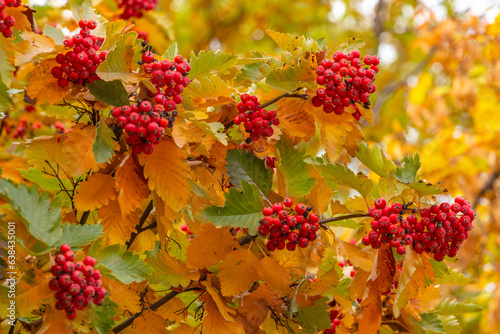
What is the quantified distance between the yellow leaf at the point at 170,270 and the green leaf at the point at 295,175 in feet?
1.34

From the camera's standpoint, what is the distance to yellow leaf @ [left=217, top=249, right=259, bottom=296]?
147 centimetres

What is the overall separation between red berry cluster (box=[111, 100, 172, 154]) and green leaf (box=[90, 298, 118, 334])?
0.44 meters

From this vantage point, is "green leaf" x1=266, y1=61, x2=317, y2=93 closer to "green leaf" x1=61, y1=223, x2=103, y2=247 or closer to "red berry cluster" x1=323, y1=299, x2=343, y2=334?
"green leaf" x1=61, y1=223, x2=103, y2=247

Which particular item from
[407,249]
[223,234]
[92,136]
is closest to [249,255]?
[223,234]

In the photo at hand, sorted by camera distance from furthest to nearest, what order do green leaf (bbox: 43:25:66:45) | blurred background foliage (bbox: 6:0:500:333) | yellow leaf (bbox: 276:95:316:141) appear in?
blurred background foliage (bbox: 6:0:500:333)
yellow leaf (bbox: 276:95:316:141)
green leaf (bbox: 43:25:66:45)

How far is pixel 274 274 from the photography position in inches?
59.4

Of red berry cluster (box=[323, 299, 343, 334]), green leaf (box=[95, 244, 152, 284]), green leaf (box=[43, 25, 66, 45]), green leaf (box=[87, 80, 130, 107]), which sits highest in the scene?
green leaf (box=[43, 25, 66, 45])

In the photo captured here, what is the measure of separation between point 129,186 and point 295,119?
0.60 metres

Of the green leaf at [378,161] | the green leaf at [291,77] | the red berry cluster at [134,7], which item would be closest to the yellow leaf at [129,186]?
the green leaf at [291,77]

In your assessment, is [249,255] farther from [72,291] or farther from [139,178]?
[72,291]

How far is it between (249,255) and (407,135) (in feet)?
18.9

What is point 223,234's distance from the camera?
60.9 inches

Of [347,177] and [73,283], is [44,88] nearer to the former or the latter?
[73,283]

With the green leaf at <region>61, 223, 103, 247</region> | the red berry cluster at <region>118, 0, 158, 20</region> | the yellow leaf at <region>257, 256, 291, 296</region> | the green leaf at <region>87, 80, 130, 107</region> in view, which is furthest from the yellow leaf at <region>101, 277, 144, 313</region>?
the red berry cluster at <region>118, 0, 158, 20</region>
